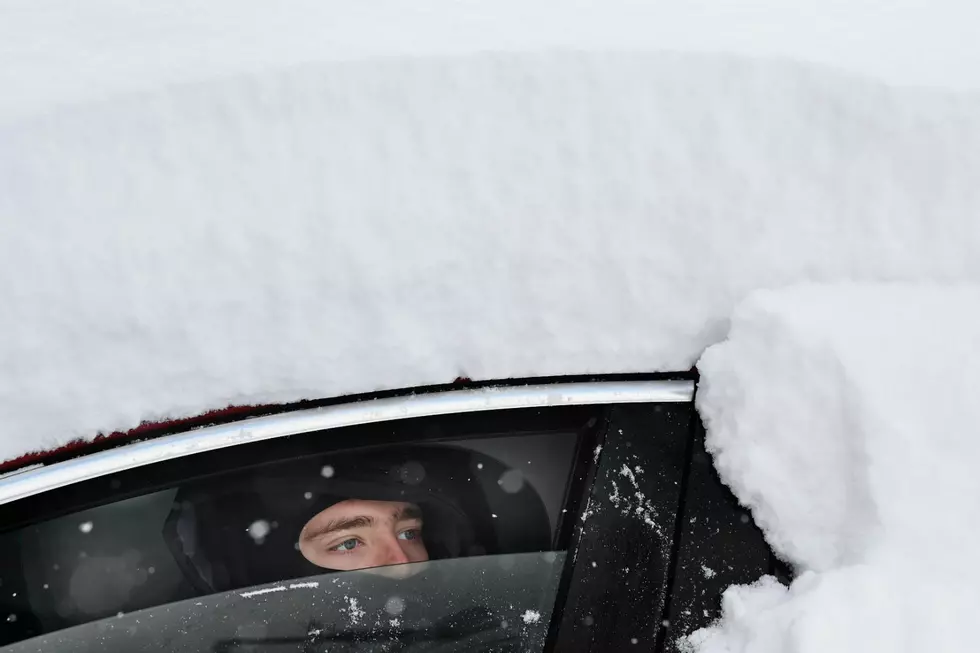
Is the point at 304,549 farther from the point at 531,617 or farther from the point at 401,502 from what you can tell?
the point at 531,617

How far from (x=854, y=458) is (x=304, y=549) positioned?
90 cm

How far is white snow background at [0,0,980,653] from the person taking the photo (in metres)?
1.05

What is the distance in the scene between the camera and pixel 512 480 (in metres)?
1.17

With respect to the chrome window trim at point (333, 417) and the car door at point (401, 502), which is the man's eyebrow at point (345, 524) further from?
the chrome window trim at point (333, 417)

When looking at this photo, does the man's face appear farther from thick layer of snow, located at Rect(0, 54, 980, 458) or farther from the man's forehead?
thick layer of snow, located at Rect(0, 54, 980, 458)

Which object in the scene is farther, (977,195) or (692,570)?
(977,195)

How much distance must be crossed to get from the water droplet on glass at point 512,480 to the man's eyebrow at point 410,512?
152 mm

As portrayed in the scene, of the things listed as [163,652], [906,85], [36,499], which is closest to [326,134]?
[36,499]

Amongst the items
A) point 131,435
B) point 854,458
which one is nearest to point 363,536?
point 131,435

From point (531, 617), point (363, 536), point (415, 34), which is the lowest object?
point (531, 617)

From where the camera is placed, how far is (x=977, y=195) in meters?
1.23

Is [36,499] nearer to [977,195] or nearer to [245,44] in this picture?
[245,44]

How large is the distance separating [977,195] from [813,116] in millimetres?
326

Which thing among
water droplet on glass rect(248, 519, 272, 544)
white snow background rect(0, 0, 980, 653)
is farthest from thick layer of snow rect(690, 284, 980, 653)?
water droplet on glass rect(248, 519, 272, 544)
